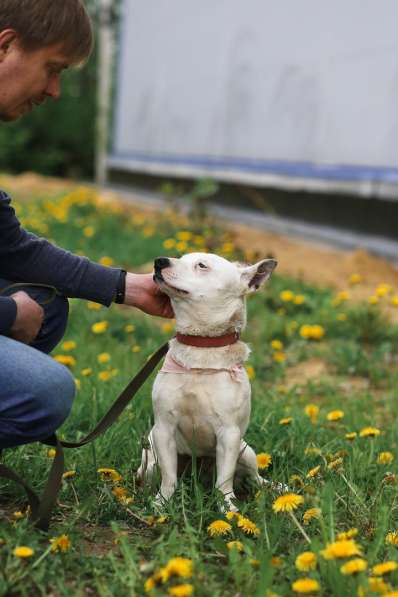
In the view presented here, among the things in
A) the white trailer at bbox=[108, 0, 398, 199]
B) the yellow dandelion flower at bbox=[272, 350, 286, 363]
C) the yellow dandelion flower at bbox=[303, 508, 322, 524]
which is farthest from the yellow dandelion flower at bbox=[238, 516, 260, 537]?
the white trailer at bbox=[108, 0, 398, 199]

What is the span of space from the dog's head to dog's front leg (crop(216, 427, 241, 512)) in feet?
1.10

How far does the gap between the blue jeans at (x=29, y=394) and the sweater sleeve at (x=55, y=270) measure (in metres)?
0.56

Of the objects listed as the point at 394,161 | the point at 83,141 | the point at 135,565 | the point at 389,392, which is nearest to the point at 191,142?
the point at 394,161

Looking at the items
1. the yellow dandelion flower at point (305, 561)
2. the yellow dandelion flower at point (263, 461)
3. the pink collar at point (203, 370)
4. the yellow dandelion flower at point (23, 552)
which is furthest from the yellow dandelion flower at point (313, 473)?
the yellow dandelion flower at point (23, 552)

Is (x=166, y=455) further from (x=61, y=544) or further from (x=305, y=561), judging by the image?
(x=305, y=561)

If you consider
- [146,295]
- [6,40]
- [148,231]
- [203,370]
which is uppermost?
[6,40]

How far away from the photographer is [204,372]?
9.06 feet

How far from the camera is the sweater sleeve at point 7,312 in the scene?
243 cm

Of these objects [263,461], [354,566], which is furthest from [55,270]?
[354,566]

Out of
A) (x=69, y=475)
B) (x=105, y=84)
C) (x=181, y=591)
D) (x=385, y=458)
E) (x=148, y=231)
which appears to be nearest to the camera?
(x=181, y=591)

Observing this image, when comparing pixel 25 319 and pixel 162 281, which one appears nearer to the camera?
pixel 25 319

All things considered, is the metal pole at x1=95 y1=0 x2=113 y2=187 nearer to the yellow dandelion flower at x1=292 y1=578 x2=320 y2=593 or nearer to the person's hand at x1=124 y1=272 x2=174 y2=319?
the person's hand at x1=124 y1=272 x2=174 y2=319

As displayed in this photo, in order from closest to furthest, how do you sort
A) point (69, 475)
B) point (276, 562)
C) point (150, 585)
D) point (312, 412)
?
point (150, 585) < point (276, 562) < point (69, 475) < point (312, 412)

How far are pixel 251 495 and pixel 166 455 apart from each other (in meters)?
0.37
